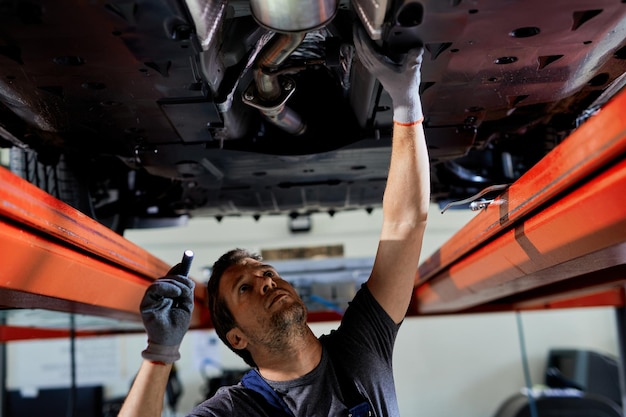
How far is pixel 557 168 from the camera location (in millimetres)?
926

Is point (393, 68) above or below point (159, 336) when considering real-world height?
above

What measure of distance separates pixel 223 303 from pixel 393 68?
91 cm

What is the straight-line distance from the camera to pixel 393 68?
1.08 metres

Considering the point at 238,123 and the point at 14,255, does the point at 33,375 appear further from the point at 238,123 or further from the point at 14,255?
the point at 14,255

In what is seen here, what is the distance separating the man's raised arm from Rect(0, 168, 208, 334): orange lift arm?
562mm

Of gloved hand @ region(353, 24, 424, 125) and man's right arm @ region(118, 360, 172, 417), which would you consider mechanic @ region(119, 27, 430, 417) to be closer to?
man's right arm @ region(118, 360, 172, 417)

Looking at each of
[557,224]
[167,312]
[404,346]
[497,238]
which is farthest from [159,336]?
[404,346]

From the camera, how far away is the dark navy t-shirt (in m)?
1.55

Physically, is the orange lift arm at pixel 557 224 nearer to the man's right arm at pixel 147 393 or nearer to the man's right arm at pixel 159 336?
the man's right arm at pixel 159 336

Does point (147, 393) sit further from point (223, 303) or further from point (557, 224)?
point (557, 224)

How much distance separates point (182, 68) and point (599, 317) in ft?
19.4

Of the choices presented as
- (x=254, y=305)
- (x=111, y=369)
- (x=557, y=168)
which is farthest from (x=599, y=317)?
(x=557, y=168)

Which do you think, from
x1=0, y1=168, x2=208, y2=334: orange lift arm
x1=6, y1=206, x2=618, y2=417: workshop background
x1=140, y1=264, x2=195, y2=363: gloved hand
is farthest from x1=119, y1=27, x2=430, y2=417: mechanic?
x1=6, y1=206, x2=618, y2=417: workshop background

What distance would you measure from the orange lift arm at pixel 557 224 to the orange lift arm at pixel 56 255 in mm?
740
